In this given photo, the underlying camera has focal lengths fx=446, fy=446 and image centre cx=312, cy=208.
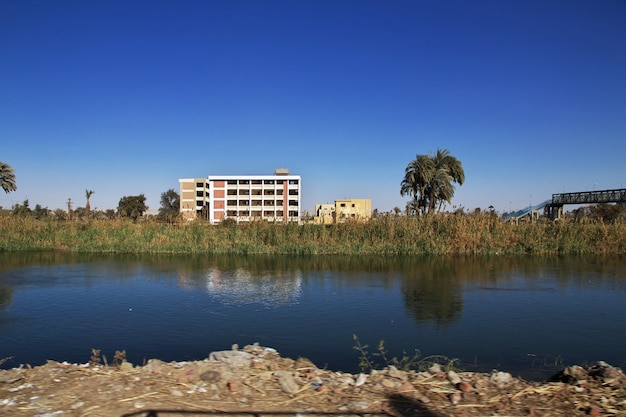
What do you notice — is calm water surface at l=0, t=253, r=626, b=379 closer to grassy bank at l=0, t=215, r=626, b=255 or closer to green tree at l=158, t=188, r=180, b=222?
grassy bank at l=0, t=215, r=626, b=255

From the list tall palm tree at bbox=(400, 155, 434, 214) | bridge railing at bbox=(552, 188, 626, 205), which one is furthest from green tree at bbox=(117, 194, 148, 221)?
bridge railing at bbox=(552, 188, 626, 205)

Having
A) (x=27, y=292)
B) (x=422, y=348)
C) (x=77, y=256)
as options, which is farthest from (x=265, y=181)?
(x=422, y=348)

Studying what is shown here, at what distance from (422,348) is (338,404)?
2.82 m

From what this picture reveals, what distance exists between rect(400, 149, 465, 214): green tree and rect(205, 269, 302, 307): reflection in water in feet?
71.2

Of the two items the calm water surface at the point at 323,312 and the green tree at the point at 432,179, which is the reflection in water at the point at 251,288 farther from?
the green tree at the point at 432,179

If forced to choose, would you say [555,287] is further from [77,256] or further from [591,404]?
[77,256]

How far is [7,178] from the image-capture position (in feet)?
118

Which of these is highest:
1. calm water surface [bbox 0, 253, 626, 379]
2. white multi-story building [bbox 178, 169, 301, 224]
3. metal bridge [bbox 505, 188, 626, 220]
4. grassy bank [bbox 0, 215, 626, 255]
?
white multi-story building [bbox 178, 169, 301, 224]

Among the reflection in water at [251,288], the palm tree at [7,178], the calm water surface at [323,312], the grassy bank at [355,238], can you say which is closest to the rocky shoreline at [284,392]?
the calm water surface at [323,312]

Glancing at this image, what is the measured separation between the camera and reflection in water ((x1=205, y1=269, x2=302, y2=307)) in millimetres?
9461

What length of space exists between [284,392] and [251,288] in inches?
284

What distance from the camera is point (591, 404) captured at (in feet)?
11.9

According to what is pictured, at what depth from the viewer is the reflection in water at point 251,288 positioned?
372 inches

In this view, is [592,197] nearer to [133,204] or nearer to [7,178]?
[7,178]
